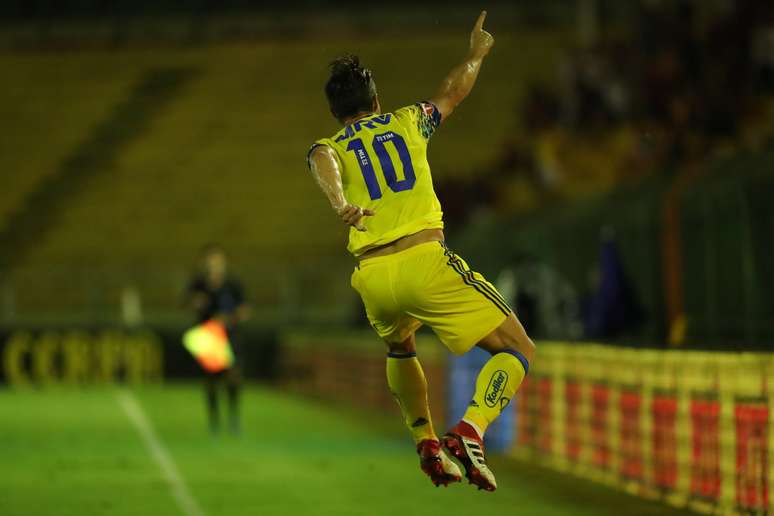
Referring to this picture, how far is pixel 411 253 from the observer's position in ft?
25.8

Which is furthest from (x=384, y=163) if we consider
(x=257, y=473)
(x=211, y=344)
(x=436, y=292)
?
(x=211, y=344)

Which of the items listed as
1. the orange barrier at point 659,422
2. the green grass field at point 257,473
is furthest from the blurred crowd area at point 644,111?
the green grass field at point 257,473

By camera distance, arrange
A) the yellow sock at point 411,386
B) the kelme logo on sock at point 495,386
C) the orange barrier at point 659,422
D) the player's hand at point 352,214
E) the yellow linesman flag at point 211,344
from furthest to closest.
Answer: the yellow linesman flag at point 211,344 → the orange barrier at point 659,422 → the yellow sock at point 411,386 → the kelme logo on sock at point 495,386 → the player's hand at point 352,214

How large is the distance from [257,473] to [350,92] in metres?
6.95

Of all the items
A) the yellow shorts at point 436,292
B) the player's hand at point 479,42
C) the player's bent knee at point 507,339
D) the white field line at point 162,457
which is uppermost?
the player's hand at point 479,42

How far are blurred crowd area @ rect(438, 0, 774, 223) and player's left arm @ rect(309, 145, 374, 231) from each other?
6220 mm

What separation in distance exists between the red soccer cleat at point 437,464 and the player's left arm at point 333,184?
1.30m

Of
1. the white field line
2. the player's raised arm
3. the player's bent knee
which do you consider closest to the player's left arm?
the player's raised arm

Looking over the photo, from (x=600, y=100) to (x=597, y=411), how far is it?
13.0m

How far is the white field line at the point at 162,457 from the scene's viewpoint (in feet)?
38.3

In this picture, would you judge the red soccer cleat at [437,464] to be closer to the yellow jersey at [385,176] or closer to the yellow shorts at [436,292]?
the yellow shorts at [436,292]

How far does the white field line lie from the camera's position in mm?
11688

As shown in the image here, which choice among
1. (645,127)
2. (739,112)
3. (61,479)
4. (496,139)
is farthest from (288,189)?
(61,479)

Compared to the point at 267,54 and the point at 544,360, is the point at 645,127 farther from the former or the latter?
the point at 267,54
